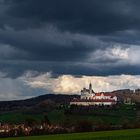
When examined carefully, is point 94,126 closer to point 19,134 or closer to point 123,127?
point 123,127

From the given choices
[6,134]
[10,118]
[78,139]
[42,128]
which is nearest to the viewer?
[78,139]

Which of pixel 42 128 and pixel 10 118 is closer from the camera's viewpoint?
pixel 42 128

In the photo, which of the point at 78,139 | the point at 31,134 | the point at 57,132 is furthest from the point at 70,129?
the point at 78,139

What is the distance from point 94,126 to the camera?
124000mm

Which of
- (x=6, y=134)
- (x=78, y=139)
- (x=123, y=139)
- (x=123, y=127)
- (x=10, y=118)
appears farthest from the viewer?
(x=10, y=118)

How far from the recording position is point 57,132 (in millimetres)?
110250

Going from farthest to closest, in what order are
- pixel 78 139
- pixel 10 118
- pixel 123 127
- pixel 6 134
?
1. pixel 10 118
2. pixel 123 127
3. pixel 6 134
4. pixel 78 139

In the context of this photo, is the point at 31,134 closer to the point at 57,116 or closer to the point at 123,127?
the point at 123,127

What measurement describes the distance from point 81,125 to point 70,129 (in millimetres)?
6950

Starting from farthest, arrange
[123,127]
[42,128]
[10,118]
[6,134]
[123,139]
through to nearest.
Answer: [10,118] → [123,127] → [42,128] → [6,134] → [123,139]

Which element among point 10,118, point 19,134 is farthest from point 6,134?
point 10,118

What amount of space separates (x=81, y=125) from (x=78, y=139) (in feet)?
144

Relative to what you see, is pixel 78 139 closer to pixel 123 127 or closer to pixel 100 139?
pixel 100 139

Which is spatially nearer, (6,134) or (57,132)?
(6,134)
